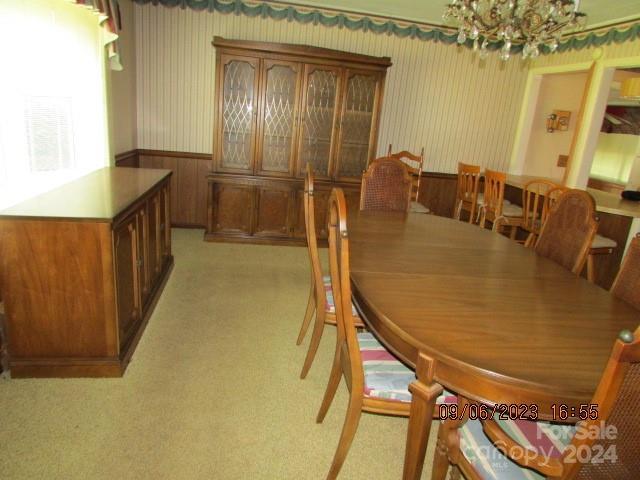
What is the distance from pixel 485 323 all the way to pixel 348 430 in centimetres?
60

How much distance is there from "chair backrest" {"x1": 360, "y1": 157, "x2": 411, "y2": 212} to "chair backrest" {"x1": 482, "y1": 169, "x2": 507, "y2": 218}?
1297mm

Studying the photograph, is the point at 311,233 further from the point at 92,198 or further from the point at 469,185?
the point at 469,185

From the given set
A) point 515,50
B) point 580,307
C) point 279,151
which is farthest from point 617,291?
point 515,50

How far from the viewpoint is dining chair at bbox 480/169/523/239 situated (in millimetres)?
3859

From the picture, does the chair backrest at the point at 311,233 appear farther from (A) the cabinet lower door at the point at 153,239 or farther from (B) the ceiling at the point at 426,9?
(B) the ceiling at the point at 426,9

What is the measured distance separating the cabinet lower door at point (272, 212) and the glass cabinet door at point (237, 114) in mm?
298

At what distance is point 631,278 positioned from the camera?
63.5 inches

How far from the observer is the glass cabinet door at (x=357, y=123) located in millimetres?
4199

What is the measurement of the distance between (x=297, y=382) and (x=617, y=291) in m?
1.48

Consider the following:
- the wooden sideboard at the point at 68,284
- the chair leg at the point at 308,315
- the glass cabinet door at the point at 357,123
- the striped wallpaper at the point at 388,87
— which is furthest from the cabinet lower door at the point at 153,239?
the glass cabinet door at the point at 357,123

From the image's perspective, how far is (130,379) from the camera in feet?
6.77

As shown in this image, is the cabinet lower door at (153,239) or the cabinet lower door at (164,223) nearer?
the cabinet lower door at (153,239)

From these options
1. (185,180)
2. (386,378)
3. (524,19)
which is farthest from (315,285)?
(185,180)

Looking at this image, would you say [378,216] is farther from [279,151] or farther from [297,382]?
[279,151]
